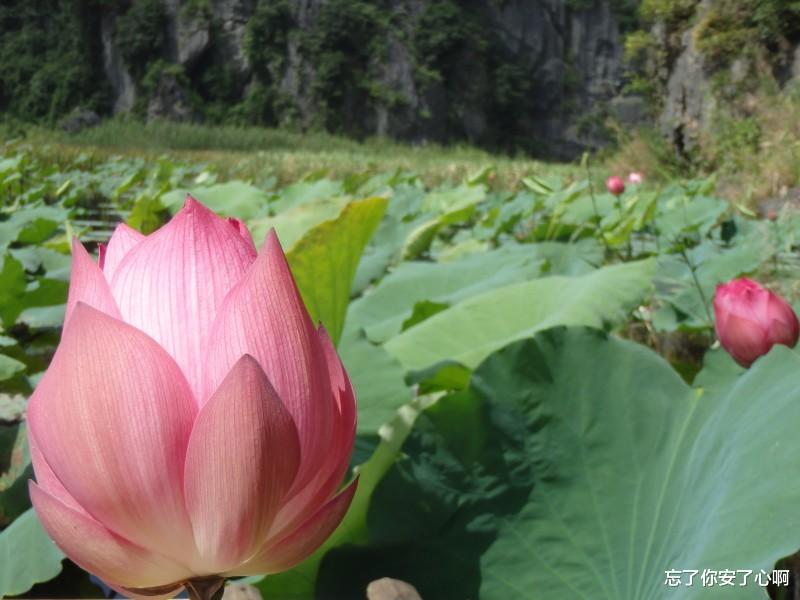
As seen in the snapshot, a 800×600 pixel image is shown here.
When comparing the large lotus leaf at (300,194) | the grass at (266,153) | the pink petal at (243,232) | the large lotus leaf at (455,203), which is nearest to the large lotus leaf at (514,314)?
the pink petal at (243,232)

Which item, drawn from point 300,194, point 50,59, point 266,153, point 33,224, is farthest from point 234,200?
point 50,59

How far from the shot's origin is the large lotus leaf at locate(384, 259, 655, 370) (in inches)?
23.1

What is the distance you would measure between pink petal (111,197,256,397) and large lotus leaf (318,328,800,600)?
170 millimetres

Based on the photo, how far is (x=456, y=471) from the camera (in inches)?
13.2

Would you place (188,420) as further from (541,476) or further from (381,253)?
(381,253)

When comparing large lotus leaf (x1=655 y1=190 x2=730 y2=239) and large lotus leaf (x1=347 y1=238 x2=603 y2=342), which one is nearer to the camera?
large lotus leaf (x1=347 y1=238 x2=603 y2=342)

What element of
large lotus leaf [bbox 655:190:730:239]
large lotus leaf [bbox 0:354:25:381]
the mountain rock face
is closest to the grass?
the mountain rock face

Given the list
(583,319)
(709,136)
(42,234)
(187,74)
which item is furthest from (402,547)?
(187,74)

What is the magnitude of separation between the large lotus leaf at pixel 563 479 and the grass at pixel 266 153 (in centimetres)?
396

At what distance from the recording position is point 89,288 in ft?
0.61

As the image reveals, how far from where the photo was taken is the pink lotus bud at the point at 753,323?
49 centimetres

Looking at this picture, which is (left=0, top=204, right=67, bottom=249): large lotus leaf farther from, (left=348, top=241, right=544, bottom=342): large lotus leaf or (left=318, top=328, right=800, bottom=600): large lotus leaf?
(left=318, top=328, right=800, bottom=600): large lotus leaf

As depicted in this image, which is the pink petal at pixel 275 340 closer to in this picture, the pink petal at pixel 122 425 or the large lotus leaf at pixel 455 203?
the pink petal at pixel 122 425

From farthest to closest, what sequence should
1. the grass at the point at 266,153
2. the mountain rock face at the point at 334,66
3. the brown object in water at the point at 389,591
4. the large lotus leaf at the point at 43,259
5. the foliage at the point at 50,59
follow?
the foliage at the point at 50,59 < the mountain rock face at the point at 334,66 < the grass at the point at 266,153 < the large lotus leaf at the point at 43,259 < the brown object in water at the point at 389,591
